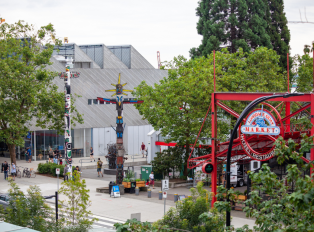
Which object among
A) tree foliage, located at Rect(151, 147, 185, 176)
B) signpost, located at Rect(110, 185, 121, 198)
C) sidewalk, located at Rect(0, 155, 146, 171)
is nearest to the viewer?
signpost, located at Rect(110, 185, 121, 198)

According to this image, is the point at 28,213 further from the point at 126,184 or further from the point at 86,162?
the point at 86,162

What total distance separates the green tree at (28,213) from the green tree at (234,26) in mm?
35713

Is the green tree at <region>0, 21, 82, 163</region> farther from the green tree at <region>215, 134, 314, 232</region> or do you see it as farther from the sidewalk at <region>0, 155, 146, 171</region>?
the green tree at <region>215, 134, 314, 232</region>

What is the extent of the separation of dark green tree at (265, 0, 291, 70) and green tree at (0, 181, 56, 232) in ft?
128

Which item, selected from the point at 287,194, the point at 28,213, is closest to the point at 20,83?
the point at 28,213

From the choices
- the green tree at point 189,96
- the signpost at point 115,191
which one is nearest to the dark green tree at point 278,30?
the green tree at point 189,96

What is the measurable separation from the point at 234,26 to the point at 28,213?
38.8 metres

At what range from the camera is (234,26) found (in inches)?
1890

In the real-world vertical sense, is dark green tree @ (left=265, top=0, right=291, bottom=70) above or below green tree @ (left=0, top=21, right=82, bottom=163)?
above

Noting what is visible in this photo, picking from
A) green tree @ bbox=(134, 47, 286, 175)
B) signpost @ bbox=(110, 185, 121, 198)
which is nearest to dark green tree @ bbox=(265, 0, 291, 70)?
green tree @ bbox=(134, 47, 286, 175)

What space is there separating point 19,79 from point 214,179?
72.2 feet

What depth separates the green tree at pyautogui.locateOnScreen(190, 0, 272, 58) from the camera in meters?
47.1

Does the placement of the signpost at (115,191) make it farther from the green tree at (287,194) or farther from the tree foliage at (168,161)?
the green tree at (287,194)

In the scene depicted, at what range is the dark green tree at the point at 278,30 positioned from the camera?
160ft
